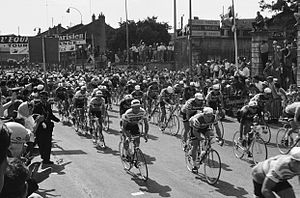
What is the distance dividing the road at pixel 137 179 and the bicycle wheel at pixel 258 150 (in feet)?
0.97

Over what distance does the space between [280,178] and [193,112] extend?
678 centimetres

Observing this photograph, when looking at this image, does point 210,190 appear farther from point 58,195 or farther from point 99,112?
point 99,112

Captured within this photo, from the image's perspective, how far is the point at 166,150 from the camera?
518 inches

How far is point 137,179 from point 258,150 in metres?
3.11

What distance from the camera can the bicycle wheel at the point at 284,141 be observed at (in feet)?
39.1

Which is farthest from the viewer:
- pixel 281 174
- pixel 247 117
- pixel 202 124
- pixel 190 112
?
pixel 190 112

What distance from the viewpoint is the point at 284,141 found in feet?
39.8

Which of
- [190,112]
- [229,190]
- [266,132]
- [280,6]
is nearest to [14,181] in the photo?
[229,190]

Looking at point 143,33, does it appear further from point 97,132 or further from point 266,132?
point 266,132

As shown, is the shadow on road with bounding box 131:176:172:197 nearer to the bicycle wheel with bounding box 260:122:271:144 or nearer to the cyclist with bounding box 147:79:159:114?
the bicycle wheel with bounding box 260:122:271:144

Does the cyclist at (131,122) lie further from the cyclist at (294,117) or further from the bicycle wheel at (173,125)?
the bicycle wheel at (173,125)

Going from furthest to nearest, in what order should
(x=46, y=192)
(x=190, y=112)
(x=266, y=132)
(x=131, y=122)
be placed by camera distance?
(x=266, y=132)
(x=190, y=112)
(x=131, y=122)
(x=46, y=192)

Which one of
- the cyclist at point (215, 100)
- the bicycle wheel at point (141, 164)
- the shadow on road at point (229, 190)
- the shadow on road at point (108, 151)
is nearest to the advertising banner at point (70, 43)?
the cyclist at point (215, 100)

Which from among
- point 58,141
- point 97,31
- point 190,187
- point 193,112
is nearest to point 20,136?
point 190,187
